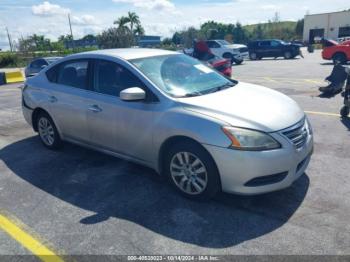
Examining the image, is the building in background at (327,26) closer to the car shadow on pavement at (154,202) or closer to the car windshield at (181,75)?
the car windshield at (181,75)

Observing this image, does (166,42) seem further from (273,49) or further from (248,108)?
(248,108)

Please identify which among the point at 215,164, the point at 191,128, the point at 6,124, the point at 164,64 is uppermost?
the point at 164,64

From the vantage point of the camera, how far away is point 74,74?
5121mm

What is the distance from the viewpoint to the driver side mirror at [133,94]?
3.87 metres

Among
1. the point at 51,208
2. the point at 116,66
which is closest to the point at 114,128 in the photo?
the point at 116,66

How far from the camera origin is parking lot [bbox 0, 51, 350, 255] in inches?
122

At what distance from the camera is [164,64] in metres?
4.59

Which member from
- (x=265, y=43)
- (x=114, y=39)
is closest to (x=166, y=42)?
(x=114, y=39)

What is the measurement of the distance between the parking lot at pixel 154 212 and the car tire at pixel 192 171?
0.14 m

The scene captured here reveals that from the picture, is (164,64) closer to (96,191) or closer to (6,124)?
(96,191)

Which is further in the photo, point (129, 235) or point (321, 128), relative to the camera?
point (321, 128)

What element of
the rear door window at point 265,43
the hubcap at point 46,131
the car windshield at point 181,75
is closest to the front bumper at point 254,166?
the car windshield at point 181,75

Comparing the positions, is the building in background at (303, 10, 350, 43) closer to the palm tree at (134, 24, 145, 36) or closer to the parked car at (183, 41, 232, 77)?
the palm tree at (134, 24, 145, 36)

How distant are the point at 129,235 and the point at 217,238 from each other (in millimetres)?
852
